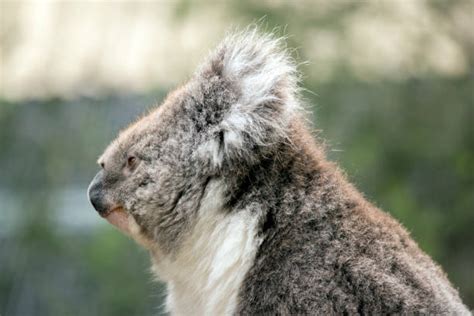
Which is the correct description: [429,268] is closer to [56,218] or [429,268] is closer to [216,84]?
Result: [216,84]

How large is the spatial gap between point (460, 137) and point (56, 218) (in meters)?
4.60

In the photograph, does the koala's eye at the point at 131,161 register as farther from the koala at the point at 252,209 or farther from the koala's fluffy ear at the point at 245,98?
the koala's fluffy ear at the point at 245,98

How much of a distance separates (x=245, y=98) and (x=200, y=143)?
249 mm

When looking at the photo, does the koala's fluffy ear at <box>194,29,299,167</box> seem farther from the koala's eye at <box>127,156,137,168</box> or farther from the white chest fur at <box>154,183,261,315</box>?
the koala's eye at <box>127,156,137,168</box>

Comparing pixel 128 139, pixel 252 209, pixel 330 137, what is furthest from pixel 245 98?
pixel 330 137

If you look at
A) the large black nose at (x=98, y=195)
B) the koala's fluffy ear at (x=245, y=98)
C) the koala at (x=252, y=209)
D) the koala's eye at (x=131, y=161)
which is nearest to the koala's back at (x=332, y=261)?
the koala at (x=252, y=209)

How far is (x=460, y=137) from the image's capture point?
33.7 feet

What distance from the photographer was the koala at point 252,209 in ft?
10.3

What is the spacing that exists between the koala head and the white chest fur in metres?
0.06

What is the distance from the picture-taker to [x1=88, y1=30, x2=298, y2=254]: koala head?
348cm

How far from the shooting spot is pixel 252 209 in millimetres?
3369

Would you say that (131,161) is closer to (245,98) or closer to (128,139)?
(128,139)

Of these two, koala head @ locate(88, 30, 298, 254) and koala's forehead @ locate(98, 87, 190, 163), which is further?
koala's forehead @ locate(98, 87, 190, 163)

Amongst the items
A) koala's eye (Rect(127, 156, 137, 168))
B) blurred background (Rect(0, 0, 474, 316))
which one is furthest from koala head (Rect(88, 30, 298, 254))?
blurred background (Rect(0, 0, 474, 316))
